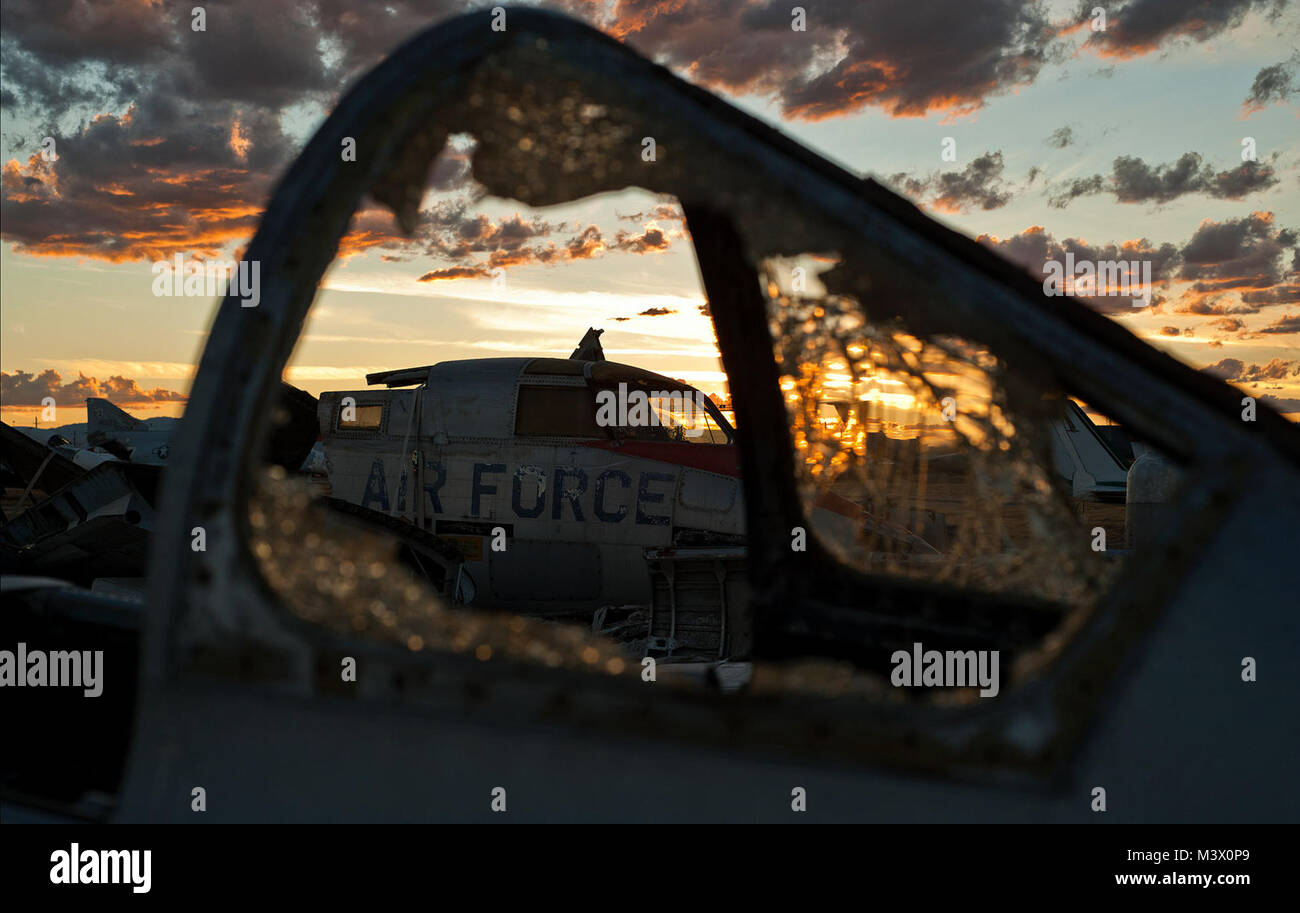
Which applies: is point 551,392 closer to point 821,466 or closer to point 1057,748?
point 821,466

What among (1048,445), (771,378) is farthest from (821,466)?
(1048,445)

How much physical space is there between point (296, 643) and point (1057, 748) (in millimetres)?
883

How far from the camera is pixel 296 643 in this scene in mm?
1033

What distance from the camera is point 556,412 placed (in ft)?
30.5

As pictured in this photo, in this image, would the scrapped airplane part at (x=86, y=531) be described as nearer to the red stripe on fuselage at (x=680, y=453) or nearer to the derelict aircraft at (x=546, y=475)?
the derelict aircraft at (x=546, y=475)

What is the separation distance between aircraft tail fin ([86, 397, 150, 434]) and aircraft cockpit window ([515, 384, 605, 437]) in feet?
69.6

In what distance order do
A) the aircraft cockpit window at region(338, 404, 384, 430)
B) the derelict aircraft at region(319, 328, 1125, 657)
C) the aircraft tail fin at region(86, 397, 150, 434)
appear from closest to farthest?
the derelict aircraft at region(319, 328, 1125, 657) → the aircraft cockpit window at region(338, 404, 384, 430) → the aircraft tail fin at region(86, 397, 150, 434)

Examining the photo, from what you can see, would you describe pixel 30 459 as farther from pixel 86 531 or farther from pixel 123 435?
pixel 123 435

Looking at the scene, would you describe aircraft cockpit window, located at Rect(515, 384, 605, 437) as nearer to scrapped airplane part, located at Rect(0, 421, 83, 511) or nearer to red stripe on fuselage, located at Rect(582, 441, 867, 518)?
red stripe on fuselage, located at Rect(582, 441, 867, 518)

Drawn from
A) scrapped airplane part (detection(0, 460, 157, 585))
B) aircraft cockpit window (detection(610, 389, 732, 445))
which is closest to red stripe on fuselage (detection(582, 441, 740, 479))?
aircraft cockpit window (detection(610, 389, 732, 445))

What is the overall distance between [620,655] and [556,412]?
26.8ft

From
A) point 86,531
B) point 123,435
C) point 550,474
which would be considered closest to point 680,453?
point 550,474

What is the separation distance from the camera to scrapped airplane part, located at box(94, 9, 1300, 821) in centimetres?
94

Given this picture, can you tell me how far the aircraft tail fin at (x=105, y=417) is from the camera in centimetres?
2503
